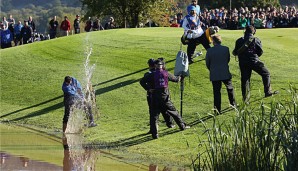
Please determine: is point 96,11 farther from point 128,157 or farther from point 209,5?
point 209,5

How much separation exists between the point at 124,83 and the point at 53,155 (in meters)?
7.46

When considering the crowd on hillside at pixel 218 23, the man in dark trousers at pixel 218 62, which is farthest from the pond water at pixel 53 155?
the crowd on hillside at pixel 218 23

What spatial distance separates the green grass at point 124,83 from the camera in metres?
16.9

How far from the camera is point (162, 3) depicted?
45.0 meters

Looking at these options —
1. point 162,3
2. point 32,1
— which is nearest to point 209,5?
point 162,3

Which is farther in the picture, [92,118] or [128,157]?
[92,118]

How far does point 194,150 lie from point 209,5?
63.4 metres

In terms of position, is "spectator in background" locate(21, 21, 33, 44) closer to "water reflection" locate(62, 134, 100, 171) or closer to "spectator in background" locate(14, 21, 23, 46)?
"spectator in background" locate(14, 21, 23, 46)

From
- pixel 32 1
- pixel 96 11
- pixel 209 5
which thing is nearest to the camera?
pixel 96 11

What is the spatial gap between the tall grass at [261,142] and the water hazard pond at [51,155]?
13.4 ft

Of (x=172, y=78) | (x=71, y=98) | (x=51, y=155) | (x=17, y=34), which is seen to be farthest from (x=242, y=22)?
(x=51, y=155)

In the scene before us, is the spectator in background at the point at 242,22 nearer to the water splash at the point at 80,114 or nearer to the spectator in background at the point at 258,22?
the spectator in background at the point at 258,22

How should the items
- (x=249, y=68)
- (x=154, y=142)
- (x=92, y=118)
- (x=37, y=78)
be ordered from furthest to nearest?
(x=37, y=78) < (x=92, y=118) < (x=249, y=68) < (x=154, y=142)

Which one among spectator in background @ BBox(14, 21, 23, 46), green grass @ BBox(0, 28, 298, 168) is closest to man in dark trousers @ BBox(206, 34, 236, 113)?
green grass @ BBox(0, 28, 298, 168)
